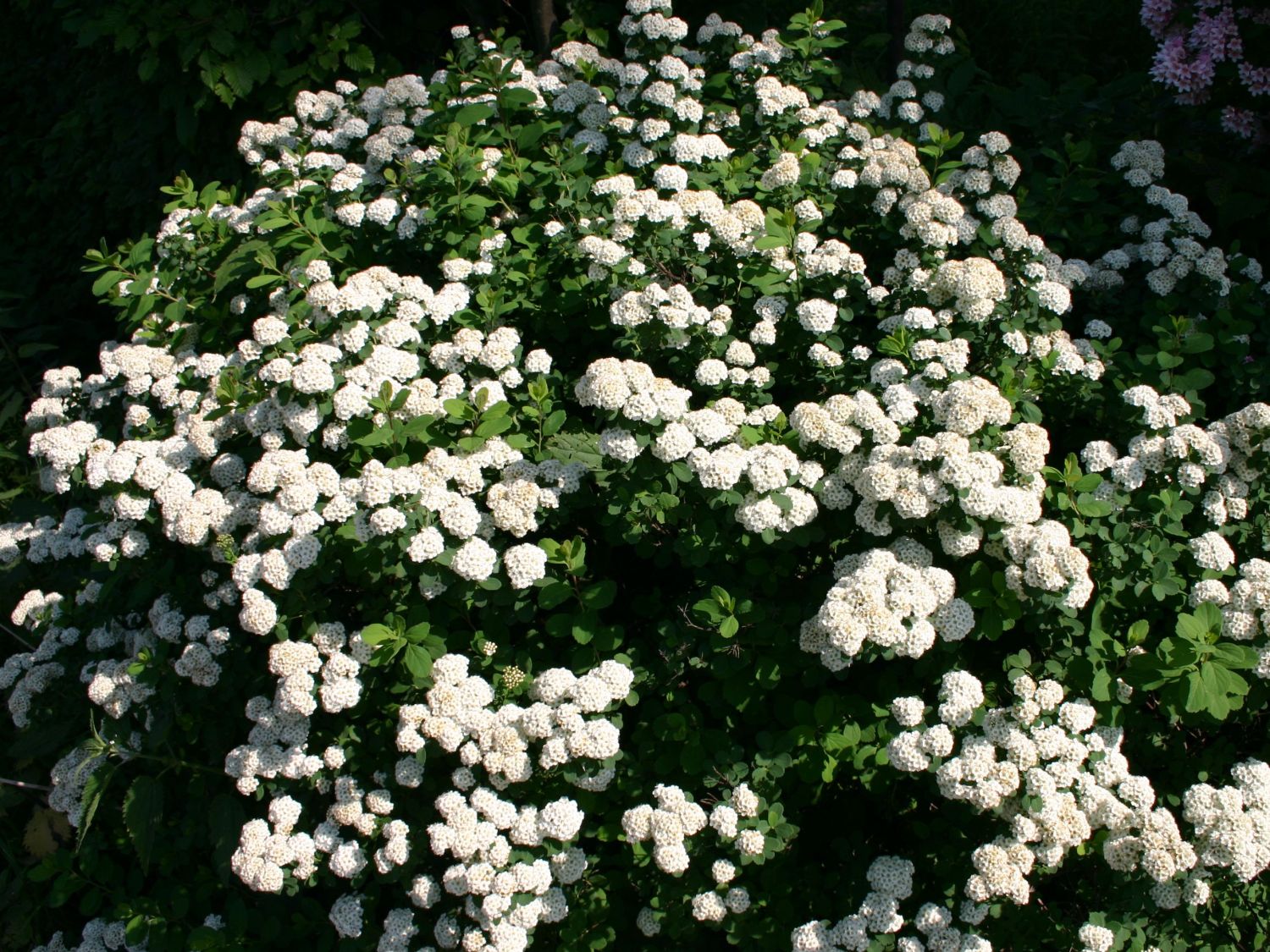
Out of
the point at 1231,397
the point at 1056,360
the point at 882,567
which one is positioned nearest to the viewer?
the point at 882,567

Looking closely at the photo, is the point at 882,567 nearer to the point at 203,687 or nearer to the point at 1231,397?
the point at 1231,397

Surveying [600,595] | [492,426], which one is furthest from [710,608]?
[492,426]

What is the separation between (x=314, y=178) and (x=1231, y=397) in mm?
3504

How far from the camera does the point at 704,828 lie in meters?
2.89

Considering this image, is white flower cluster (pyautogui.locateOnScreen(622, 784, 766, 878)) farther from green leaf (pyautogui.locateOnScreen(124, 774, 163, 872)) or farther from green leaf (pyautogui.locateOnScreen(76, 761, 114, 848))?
green leaf (pyautogui.locateOnScreen(76, 761, 114, 848))

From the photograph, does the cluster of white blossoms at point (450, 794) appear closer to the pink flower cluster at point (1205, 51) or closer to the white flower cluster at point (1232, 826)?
the white flower cluster at point (1232, 826)

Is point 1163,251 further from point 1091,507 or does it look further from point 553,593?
point 553,593

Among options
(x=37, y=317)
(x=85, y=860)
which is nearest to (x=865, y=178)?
(x=85, y=860)

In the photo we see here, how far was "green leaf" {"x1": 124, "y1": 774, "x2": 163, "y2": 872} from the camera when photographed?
357cm

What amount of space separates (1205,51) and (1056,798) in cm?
328

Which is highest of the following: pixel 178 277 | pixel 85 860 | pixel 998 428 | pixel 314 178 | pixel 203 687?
pixel 998 428

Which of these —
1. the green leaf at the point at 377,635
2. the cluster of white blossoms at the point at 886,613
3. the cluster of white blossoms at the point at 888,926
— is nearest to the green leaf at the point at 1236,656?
the cluster of white blossoms at the point at 886,613

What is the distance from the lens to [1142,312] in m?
3.82

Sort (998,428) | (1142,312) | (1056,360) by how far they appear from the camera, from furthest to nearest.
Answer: (1142,312), (1056,360), (998,428)
